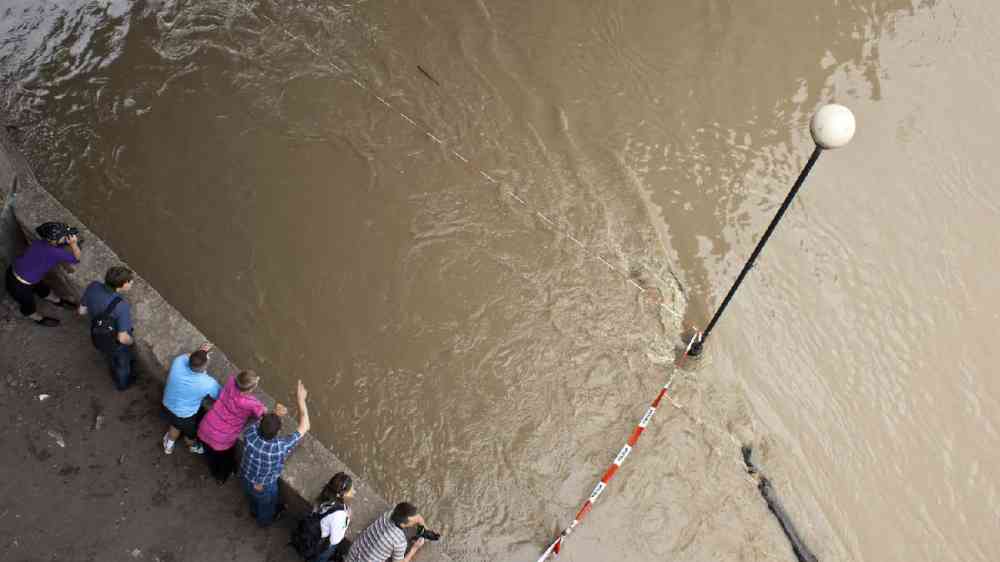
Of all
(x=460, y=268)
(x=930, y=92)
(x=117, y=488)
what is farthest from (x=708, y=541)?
(x=930, y=92)

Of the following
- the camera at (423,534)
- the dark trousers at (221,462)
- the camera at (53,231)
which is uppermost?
the camera at (53,231)

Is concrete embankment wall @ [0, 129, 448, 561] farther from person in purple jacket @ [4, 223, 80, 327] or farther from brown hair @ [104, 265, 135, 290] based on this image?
brown hair @ [104, 265, 135, 290]

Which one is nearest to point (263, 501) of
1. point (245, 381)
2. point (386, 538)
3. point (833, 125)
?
point (245, 381)

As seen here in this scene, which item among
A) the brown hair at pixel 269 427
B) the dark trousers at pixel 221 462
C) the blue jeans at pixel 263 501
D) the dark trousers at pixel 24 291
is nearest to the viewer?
the brown hair at pixel 269 427

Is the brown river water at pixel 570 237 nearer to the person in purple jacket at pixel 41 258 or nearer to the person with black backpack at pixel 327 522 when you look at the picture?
the person in purple jacket at pixel 41 258

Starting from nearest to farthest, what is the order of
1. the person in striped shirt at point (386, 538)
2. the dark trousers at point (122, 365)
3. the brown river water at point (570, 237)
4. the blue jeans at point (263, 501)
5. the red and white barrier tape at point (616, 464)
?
1. the person in striped shirt at point (386, 538)
2. the blue jeans at point (263, 501)
3. the dark trousers at point (122, 365)
4. the red and white barrier tape at point (616, 464)
5. the brown river water at point (570, 237)

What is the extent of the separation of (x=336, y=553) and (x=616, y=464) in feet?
8.71

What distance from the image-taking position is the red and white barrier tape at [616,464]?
23.0 feet

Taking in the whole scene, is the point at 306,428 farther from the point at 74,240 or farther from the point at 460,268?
the point at 460,268

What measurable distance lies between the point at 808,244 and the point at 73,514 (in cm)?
754

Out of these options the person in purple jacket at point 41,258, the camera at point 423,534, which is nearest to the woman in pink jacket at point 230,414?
the camera at point 423,534

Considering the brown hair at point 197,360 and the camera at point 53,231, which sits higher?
the camera at point 53,231

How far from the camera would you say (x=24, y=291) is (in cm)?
685

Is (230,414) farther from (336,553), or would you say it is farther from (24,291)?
(24,291)
